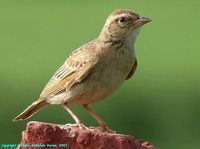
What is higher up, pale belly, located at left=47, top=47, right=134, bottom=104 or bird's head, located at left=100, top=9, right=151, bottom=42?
bird's head, located at left=100, top=9, right=151, bottom=42

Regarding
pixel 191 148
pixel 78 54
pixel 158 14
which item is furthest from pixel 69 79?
pixel 158 14

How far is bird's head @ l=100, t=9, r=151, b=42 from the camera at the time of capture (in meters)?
12.3

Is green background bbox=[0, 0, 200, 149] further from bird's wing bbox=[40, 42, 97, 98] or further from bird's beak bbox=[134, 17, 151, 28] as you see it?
bird's beak bbox=[134, 17, 151, 28]

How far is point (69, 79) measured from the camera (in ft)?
40.0

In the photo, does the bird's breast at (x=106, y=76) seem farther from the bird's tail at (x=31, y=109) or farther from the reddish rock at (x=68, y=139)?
the reddish rock at (x=68, y=139)

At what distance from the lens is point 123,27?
40.7 feet

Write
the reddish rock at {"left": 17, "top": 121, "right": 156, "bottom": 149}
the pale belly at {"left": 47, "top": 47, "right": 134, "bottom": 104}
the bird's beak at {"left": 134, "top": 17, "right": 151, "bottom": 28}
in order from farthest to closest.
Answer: the bird's beak at {"left": 134, "top": 17, "right": 151, "bottom": 28}
the pale belly at {"left": 47, "top": 47, "right": 134, "bottom": 104}
the reddish rock at {"left": 17, "top": 121, "right": 156, "bottom": 149}

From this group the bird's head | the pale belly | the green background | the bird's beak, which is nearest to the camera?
A: the pale belly

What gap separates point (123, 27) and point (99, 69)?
28.5 inches

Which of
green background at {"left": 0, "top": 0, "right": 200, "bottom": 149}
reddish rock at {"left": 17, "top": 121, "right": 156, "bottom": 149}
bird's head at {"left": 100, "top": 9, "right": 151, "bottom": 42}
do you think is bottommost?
green background at {"left": 0, "top": 0, "right": 200, "bottom": 149}

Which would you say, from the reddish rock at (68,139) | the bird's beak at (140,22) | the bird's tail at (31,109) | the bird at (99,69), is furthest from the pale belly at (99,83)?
the reddish rock at (68,139)

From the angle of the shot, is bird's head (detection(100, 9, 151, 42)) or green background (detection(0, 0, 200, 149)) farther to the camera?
green background (detection(0, 0, 200, 149))

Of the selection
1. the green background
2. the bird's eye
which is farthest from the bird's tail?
the green background

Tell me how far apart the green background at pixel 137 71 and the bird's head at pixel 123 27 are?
18.7ft
